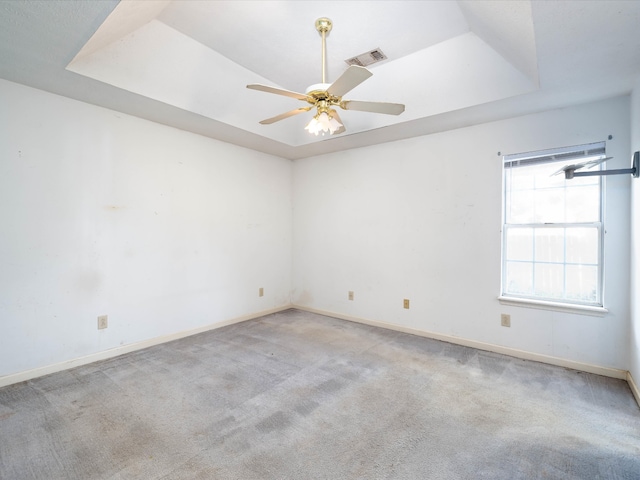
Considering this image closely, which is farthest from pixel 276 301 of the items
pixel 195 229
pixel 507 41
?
pixel 507 41

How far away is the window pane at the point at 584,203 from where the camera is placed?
2664mm

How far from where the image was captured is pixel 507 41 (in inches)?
82.7

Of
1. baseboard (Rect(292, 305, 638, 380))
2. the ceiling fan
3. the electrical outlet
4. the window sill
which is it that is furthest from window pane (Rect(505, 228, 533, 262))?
the electrical outlet

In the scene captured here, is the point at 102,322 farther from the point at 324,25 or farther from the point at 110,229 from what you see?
the point at 324,25

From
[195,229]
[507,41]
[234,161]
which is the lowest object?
[195,229]

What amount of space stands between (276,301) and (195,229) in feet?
5.56

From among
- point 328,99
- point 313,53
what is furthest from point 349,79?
point 313,53

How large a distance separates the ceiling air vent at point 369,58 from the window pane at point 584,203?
2101 mm

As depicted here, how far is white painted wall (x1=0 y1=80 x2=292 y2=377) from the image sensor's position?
2.44 meters

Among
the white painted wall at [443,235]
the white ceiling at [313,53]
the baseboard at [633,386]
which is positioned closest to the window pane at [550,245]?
the white painted wall at [443,235]

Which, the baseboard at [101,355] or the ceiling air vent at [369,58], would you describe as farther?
the ceiling air vent at [369,58]

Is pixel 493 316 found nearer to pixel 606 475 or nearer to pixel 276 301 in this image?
pixel 606 475

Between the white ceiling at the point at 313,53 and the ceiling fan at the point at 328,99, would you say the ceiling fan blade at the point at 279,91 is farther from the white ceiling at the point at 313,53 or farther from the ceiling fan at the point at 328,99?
the white ceiling at the point at 313,53

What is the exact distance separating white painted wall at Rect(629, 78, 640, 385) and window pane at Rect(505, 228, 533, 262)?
2.36 feet
